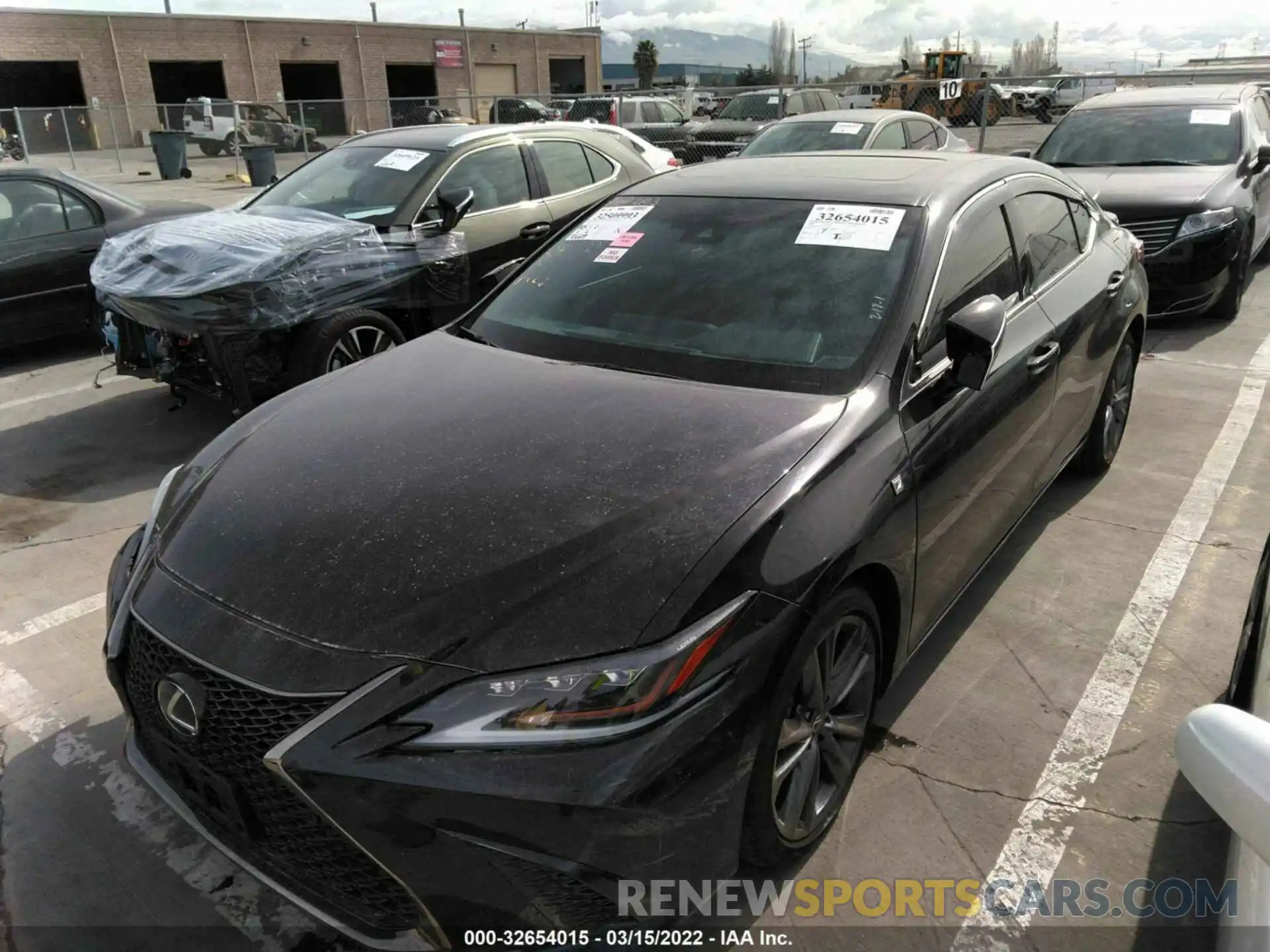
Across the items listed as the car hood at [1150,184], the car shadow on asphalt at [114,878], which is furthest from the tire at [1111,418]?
the car shadow on asphalt at [114,878]

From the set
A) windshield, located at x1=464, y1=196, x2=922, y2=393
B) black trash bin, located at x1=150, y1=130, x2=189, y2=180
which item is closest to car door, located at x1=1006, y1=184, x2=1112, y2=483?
windshield, located at x1=464, y1=196, x2=922, y2=393

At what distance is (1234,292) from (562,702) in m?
7.87

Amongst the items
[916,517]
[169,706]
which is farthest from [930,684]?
[169,706]

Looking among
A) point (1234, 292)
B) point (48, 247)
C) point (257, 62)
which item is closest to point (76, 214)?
point (48, 247)

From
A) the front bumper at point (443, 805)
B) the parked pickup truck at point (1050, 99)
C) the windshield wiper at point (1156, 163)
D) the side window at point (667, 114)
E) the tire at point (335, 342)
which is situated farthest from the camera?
the parked pickup truck at point (1050, 99)

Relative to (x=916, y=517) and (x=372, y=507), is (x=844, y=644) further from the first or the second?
(x=372, y=507)

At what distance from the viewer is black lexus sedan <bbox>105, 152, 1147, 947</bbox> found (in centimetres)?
179

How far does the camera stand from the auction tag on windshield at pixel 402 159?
610 cm

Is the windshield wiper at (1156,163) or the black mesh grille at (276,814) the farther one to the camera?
the windshield wiper at (1156,163)

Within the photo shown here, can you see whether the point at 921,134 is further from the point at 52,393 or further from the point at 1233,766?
the point at 1233,766

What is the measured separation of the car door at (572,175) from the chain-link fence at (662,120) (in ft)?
12.3

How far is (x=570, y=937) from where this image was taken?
1851mm

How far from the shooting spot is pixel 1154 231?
713 centimetres

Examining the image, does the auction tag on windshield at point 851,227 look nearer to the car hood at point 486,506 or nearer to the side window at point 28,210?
the car hood at point 486,506
